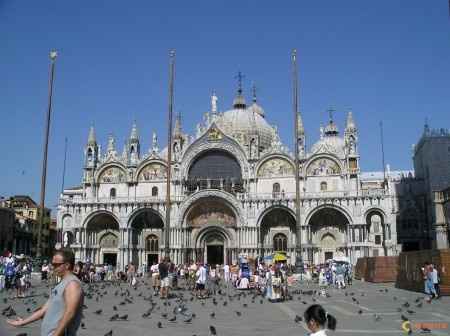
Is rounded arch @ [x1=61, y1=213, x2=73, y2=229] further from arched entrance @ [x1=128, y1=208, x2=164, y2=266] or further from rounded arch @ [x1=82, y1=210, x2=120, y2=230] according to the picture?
arched entrance @ [x1=128, y1=208, x2=164, y2=266]

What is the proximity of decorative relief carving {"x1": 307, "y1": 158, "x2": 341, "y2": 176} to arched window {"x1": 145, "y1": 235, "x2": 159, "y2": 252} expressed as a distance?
17.0m

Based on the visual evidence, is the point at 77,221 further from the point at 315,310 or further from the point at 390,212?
the point at 315,310

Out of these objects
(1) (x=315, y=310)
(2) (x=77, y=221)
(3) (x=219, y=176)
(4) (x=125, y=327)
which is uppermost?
(3) (x=219, y=176)

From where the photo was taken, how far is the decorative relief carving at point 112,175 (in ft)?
186

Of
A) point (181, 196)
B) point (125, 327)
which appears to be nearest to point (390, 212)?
point (181, 196)

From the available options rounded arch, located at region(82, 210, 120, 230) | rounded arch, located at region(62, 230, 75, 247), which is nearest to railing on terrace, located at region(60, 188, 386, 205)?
rounded arch, located at region(82, 210, 120, 230)

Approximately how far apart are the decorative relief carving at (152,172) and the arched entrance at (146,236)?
12.5 feet

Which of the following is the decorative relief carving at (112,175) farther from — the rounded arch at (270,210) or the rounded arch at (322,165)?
the rounded arch at (322,165)

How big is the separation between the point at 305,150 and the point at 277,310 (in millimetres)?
38368

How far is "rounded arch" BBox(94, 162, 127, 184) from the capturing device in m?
56.6

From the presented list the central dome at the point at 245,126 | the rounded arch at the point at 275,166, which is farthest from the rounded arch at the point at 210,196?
the central dome at the point at 245,126

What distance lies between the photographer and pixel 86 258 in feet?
178

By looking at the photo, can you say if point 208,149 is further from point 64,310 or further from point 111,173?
point 64,310


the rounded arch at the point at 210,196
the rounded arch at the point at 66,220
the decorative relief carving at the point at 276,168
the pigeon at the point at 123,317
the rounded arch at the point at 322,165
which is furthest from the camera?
the rounded arch at the point at 66,220
